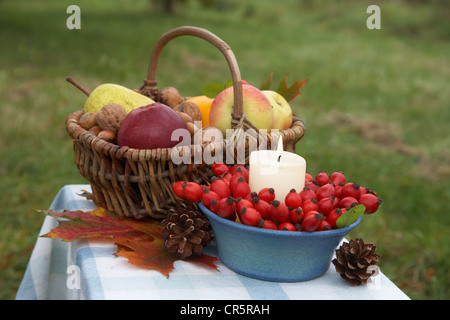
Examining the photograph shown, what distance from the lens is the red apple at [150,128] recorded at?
1.08m

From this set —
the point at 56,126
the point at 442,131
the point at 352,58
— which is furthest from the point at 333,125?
the point at 352,58

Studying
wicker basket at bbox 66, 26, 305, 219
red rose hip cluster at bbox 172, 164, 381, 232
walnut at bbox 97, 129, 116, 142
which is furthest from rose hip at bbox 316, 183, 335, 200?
walnut at bbox 97, 129, 116, 142

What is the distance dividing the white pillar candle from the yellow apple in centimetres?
28

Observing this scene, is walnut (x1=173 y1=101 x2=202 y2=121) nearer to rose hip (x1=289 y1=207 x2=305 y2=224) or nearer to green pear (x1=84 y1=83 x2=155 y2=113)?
green pear (x1=84 y1=83 x2=155 y2=113)

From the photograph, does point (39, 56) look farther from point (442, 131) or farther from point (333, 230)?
point (333, 230)

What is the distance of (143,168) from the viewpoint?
1.05 m

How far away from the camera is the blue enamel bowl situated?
2.76 feet

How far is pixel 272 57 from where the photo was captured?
20.9 ft

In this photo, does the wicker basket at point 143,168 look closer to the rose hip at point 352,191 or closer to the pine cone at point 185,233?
the pine cone at point 185,233

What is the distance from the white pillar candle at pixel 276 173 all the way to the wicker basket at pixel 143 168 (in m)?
0.15

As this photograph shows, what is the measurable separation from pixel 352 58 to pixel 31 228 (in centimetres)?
516

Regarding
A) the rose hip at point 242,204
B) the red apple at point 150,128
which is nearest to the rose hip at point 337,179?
the rose hip at point 242,204

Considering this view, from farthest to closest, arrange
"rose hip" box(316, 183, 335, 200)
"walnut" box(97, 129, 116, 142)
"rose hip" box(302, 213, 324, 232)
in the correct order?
"walnut" box(97, 129, 116, 142) < "rose hip" box(316, 183, 335, 200) < "rose hip" box(302, 213, 324, 232)
